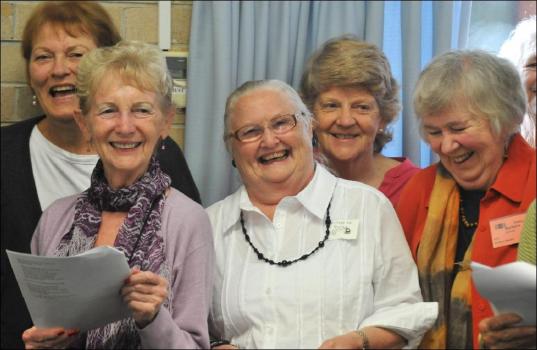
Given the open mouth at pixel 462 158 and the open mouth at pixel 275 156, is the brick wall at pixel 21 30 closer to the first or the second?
the open mouth at pixel 275 156

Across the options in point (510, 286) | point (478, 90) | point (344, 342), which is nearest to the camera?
point (510, 286)

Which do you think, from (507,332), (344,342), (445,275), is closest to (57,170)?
(344,342)

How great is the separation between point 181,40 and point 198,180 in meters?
0.53

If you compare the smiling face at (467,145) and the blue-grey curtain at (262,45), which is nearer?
the smiling face at (467,145)

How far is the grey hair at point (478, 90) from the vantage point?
232 cm

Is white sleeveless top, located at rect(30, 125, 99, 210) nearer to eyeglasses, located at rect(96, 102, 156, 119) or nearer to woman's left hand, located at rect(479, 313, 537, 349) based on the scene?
eyeglasses, located at rect(96, 102, 156, 119)

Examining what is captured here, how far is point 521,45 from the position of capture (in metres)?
2.81

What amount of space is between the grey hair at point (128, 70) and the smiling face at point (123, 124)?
0.05 ft

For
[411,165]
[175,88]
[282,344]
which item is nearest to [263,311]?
[282,344]

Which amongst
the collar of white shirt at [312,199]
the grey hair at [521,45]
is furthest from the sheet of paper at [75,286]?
the grey hair at [521,45]

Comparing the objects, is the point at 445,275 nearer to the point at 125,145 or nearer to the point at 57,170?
the point at 125,145

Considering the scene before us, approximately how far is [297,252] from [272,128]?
36cm

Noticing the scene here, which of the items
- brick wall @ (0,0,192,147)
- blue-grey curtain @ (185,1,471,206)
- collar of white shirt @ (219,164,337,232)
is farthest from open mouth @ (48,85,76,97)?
collar of white shirt @ (219,164,337,232)

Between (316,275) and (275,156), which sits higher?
(275,156)
